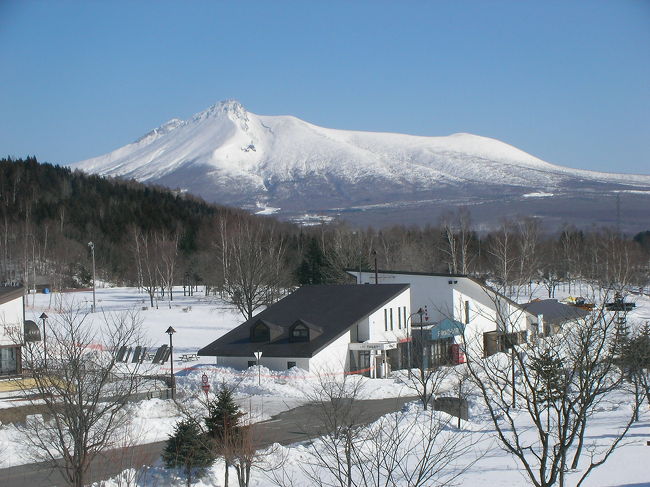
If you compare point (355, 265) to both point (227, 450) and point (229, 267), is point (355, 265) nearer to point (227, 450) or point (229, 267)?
point (229, 267)

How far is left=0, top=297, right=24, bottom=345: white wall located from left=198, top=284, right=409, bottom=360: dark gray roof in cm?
840

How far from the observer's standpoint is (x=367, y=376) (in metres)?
35.0

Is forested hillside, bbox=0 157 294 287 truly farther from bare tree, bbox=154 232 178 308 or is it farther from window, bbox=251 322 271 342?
window, bbox=251 322 271 342

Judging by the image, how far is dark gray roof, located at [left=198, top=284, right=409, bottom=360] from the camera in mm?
34375

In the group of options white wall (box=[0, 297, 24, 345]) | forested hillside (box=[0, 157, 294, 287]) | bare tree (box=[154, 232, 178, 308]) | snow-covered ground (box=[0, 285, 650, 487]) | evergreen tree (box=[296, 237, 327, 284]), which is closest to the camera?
snow-covered ground (box=[0, 285, 650, 487])

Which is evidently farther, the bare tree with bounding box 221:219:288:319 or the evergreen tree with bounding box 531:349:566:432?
the bare tree with bounding box 221:219:288:319

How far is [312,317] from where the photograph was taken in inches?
1479

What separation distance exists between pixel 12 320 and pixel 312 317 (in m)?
13.8

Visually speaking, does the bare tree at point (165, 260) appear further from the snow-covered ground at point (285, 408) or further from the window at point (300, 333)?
the window at point (300, 333)

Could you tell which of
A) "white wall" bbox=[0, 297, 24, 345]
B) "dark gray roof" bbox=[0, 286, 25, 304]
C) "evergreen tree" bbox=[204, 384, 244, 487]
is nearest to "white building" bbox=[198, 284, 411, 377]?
"white wall" bbox=[0, 297, 24, 345]

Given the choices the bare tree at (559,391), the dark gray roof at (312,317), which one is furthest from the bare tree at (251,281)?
the bare tree at (559,391)

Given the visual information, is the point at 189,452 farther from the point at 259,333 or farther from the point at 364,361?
the point at 364,361

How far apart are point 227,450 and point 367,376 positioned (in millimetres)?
20301

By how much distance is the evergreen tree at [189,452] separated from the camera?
16.3 metres
